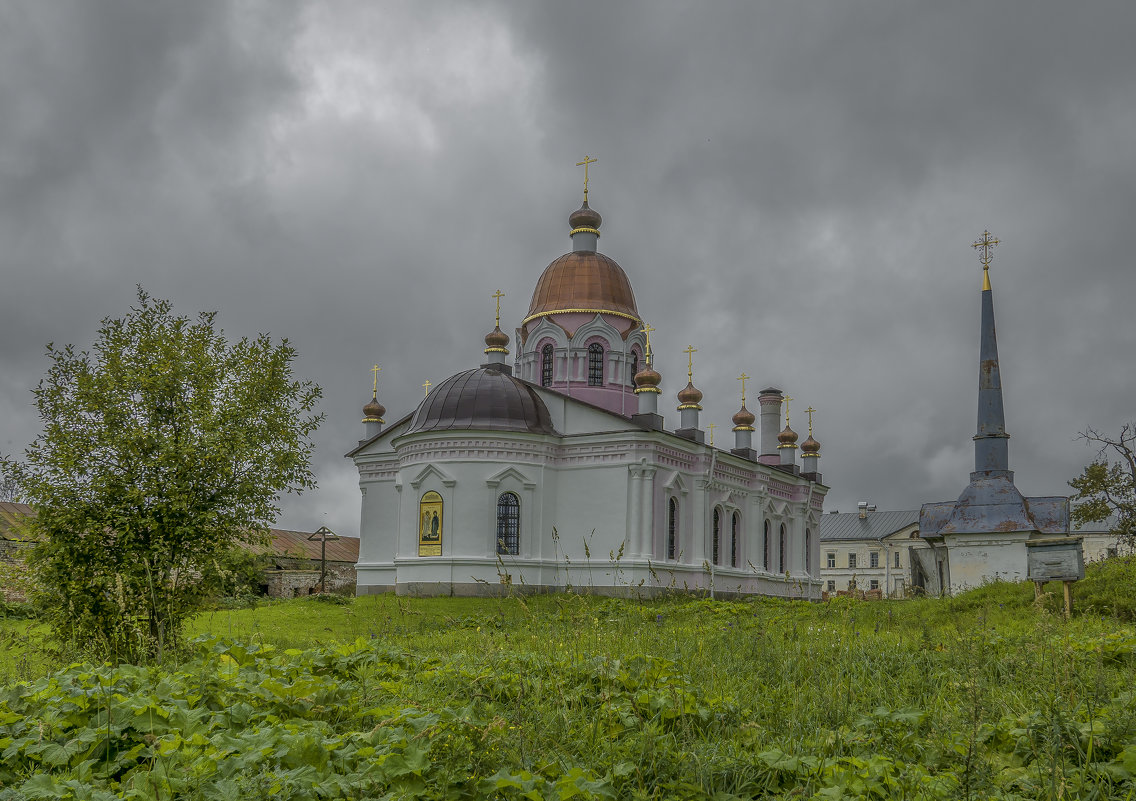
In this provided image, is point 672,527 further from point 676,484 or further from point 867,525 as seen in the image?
point 867,525

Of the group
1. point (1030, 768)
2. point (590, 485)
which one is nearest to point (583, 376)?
point (590, 485)

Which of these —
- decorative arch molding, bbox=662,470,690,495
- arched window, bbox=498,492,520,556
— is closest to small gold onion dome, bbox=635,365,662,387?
decorative arch molding, bbox=662,470,690,495

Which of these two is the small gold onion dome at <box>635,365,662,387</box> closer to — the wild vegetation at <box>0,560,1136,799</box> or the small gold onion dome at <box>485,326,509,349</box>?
the small gold onion dome at <box>485,326,509,349</box>

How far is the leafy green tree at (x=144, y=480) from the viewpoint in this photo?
27.6 ft

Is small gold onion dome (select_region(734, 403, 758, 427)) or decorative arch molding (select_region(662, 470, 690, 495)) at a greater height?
small gold onion dome (select_region(734, 403, 758, 427))

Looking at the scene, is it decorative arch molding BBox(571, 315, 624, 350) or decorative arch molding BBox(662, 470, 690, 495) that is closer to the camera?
decorative arch molding BBox(662, 470, 690, 495)

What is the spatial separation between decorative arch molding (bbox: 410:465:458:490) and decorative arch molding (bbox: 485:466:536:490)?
944mm

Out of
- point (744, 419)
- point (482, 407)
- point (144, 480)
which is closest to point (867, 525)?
point (744, 419)

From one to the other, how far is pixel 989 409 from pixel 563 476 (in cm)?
1107

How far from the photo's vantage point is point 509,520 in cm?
2559

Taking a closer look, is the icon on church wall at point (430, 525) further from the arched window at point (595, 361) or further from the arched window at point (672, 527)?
the arched window at point (595, 361)

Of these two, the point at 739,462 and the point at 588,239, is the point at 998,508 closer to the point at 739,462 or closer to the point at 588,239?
the point at 739,462

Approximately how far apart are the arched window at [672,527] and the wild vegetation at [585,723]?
19.4m

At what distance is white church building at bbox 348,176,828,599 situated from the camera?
25188 mm
